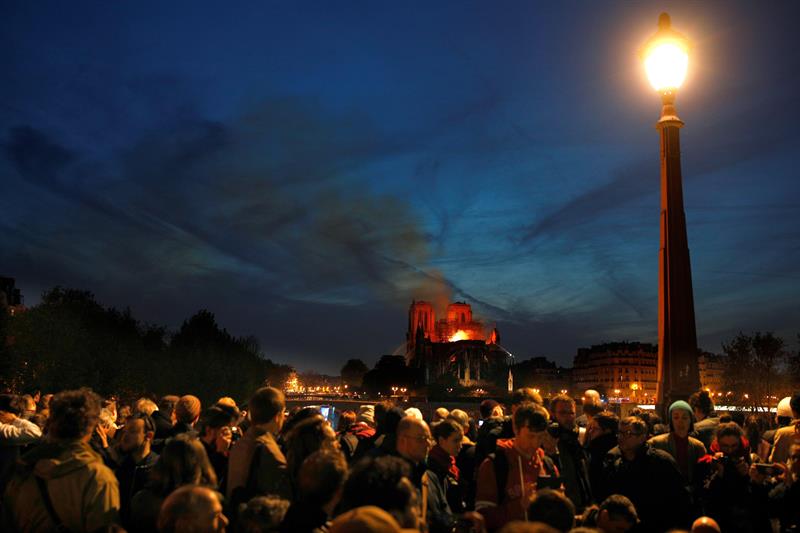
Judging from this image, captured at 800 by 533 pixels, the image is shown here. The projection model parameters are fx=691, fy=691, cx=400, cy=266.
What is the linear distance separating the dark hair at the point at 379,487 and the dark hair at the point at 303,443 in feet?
5.76

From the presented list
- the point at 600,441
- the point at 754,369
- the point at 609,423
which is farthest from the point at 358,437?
the point at 754,369

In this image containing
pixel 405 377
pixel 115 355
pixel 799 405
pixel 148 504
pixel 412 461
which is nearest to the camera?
pixel 148 504

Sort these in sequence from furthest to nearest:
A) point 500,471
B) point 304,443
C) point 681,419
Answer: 1. point 681,419
2. point 500,471
3. point 304,443

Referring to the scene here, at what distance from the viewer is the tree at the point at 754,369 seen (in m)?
53.5

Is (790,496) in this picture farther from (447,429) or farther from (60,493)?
(60,493)

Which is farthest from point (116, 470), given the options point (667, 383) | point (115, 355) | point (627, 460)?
point (115, 355)

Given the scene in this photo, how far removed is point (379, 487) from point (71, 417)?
2.60 meters

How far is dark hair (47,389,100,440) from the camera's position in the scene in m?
4.98

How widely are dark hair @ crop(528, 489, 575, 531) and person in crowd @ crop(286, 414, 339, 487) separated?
5.59 ft

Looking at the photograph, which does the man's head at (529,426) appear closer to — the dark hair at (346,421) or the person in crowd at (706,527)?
the person in crowd at (706,527)

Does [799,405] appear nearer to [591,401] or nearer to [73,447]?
[591,401]

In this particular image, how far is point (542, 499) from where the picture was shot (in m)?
4.66

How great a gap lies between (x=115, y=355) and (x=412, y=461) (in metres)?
63.6

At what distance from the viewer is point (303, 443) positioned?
18.4 feet
